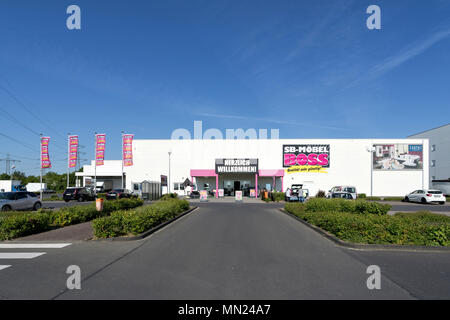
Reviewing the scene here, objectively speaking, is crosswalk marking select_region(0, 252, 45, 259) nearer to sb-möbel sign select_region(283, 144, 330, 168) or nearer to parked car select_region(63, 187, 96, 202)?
parked car select_region(63, 187, 96, 202)

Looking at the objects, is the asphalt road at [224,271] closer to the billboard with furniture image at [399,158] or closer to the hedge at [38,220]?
the hedge at [38,220]

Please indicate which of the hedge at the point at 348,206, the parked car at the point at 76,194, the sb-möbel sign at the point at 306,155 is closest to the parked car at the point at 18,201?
the parked car at the point at 76,194

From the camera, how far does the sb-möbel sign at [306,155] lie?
1543 inches

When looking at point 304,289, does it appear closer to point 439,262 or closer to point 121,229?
point 439,262

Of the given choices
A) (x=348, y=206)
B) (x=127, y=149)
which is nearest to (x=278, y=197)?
(x=348, y=206)

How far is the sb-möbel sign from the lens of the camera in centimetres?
3919

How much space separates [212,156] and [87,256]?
33.0 meters

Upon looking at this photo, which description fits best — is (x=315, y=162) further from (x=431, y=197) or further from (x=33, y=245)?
(x=33, y=245)

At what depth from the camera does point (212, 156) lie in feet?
132

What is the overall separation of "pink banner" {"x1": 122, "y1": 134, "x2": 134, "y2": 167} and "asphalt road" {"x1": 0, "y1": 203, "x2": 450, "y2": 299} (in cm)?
3128

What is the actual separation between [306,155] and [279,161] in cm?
400

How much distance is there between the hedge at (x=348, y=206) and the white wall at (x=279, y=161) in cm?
2454

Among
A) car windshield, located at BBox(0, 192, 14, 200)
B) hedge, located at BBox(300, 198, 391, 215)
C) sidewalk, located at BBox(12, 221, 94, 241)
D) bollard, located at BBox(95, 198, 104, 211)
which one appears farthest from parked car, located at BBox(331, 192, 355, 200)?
car windshield, located at BBox(0, 192, 14, 200)
